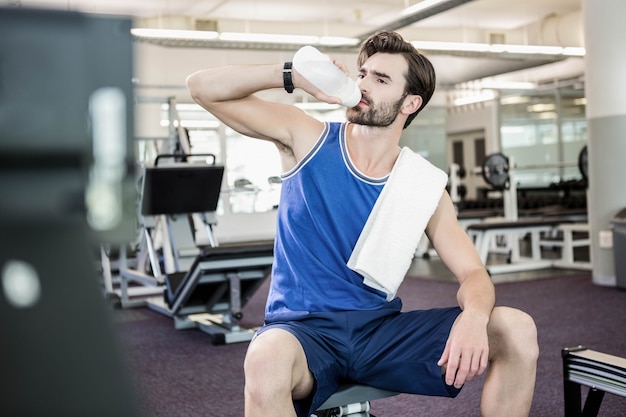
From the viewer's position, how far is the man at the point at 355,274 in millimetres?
1369

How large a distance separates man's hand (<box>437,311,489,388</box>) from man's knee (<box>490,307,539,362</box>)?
74 millimetres

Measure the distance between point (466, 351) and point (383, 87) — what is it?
64 centimetres

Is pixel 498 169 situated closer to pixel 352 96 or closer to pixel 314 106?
pixel 314 106

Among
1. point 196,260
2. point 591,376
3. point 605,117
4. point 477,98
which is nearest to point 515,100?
point 477,98

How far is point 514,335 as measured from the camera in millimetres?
1418

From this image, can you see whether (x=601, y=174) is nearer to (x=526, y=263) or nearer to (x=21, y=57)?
(x=526, y=263)

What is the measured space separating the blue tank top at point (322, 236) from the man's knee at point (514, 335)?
261mm

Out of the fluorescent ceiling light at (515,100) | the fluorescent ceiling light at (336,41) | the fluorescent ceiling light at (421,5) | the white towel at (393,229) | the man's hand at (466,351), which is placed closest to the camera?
the man's hand at (466,351)

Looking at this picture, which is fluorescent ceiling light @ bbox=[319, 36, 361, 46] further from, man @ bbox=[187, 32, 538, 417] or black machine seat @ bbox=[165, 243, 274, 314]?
man @ bbox=[187, 32, 538, 417]

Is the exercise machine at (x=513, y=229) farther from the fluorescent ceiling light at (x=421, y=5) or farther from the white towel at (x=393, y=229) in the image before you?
the white towel at (x=393, y=229)

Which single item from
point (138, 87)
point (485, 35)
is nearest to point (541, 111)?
point (485, 35)

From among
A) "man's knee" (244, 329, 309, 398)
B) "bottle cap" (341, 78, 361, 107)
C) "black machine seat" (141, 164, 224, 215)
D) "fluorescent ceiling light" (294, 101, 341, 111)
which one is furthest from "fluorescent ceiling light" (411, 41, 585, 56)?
"man's knee" (244, 329, 309, 398)

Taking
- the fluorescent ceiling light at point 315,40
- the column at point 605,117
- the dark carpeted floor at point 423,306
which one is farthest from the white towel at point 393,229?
the fluorescent ceiling light at point 315,40

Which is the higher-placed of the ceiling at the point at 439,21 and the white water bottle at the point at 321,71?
the ceiling at the point at 439,21
